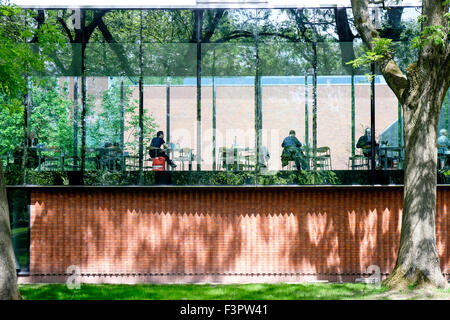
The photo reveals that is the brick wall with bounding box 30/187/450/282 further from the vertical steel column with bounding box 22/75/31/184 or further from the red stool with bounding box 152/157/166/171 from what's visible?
the vertical steel column with bounding box 22/75/31/184

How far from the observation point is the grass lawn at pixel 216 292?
12.9 meters

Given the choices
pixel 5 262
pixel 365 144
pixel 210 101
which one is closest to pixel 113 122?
pixel 210 101

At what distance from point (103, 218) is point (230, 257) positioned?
3323 mm

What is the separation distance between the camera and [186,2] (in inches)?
617

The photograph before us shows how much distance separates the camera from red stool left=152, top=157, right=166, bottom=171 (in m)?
15.4

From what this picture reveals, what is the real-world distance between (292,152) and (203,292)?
4.24 meters

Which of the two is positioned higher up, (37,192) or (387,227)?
(37,192)

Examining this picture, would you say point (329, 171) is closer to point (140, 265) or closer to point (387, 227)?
point (387, 227)

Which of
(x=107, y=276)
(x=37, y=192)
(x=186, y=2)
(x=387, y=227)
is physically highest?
(x=186, y=2)

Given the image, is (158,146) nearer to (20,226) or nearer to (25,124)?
(25,124)

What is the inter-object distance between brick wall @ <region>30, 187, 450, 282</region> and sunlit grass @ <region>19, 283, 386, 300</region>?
0.73 m

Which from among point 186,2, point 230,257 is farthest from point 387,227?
point 186,2

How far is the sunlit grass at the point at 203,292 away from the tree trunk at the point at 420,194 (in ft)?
2.63

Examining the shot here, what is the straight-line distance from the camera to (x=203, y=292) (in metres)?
13.7
